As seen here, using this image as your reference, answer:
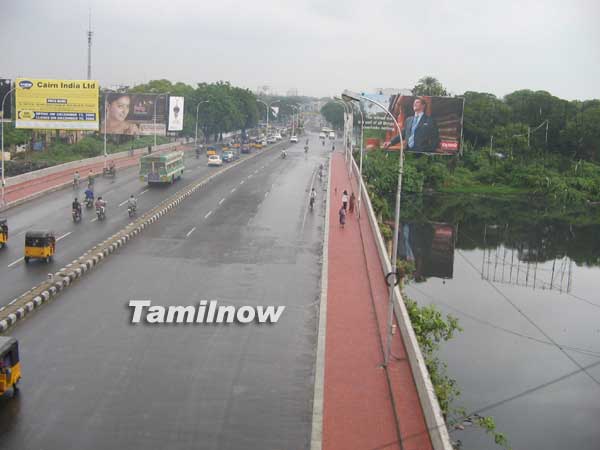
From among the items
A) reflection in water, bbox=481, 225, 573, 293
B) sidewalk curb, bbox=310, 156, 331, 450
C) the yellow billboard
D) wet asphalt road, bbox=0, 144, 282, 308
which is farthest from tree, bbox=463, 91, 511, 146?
sidewalk curb, bbox=310, 156, 331, 450

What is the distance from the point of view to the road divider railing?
1941 cm

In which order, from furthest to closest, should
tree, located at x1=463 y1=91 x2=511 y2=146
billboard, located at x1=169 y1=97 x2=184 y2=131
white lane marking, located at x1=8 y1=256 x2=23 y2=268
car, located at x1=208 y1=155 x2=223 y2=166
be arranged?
tree, located at x1=463 y1=91 x2=511 y2=146 → billboard, located at x1=169 y1=97 x2=184 y2=131 → car, located at x1=208 y1=155 x2=223 y2=166 → white lane marking, located at x1=8 y1=256 x2=23 y2=268

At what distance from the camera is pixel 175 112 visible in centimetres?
6888

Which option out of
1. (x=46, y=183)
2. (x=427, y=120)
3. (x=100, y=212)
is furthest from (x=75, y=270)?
(x=427, y=120)

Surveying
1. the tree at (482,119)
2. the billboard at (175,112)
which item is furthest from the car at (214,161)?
the tree at (482,119)

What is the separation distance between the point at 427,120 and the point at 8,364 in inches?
2005

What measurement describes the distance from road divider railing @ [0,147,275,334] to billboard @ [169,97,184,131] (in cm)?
2883

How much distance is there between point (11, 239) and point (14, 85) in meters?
24.5

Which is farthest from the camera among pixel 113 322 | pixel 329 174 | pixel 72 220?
pixel 329 174

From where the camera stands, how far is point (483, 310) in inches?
1099

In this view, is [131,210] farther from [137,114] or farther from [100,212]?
[137,114]

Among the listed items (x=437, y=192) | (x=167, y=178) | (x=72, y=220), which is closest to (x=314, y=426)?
(x=72, y=220)

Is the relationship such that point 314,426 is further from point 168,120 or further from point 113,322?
point 168,120

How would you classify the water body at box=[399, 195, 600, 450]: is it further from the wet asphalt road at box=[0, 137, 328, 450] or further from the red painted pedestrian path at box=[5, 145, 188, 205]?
the red painted pedestrian path at box=[5, 145, 188, 205]
